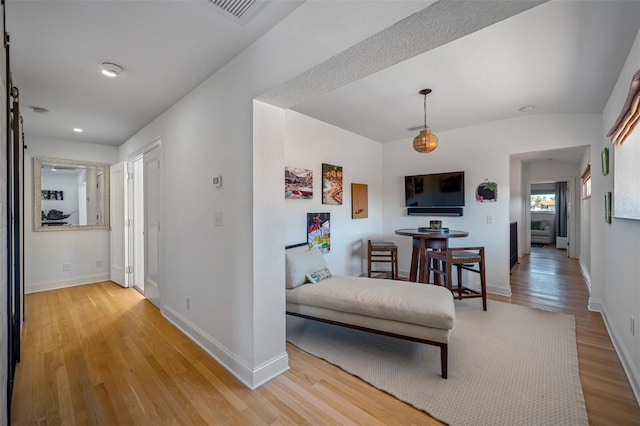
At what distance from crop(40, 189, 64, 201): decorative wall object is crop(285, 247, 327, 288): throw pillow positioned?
4.12 metres

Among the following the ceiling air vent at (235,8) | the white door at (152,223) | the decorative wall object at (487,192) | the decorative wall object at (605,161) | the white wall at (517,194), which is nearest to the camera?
the ceiling air vent at (235,8)

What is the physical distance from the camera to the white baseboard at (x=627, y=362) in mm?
1787

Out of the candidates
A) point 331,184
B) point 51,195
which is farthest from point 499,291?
point 51,195

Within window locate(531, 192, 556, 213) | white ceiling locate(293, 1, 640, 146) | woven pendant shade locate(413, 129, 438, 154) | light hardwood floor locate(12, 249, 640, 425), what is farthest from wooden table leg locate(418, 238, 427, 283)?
window locate(531, 192, 556, 213)

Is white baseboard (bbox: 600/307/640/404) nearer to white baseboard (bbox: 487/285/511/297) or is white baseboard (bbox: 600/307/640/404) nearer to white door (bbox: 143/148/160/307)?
white baseboard (bbox: 487/285/511/297)

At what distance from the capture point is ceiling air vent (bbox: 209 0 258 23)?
4.99 feet

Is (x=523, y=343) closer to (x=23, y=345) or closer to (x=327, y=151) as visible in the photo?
(x=327, y=151)

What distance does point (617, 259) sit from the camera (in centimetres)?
240

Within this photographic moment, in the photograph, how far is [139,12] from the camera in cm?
160

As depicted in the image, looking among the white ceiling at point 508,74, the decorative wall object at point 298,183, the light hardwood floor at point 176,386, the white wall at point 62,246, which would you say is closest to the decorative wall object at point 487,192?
the white ceiling at point 508,74

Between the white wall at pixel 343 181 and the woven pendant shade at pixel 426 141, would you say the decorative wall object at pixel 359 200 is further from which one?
the woven pendant shade at pixel 426 141

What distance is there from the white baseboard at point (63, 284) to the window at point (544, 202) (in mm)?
12575

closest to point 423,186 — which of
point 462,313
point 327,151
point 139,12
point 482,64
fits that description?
point 327,151

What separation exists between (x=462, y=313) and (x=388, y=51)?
3009mm
